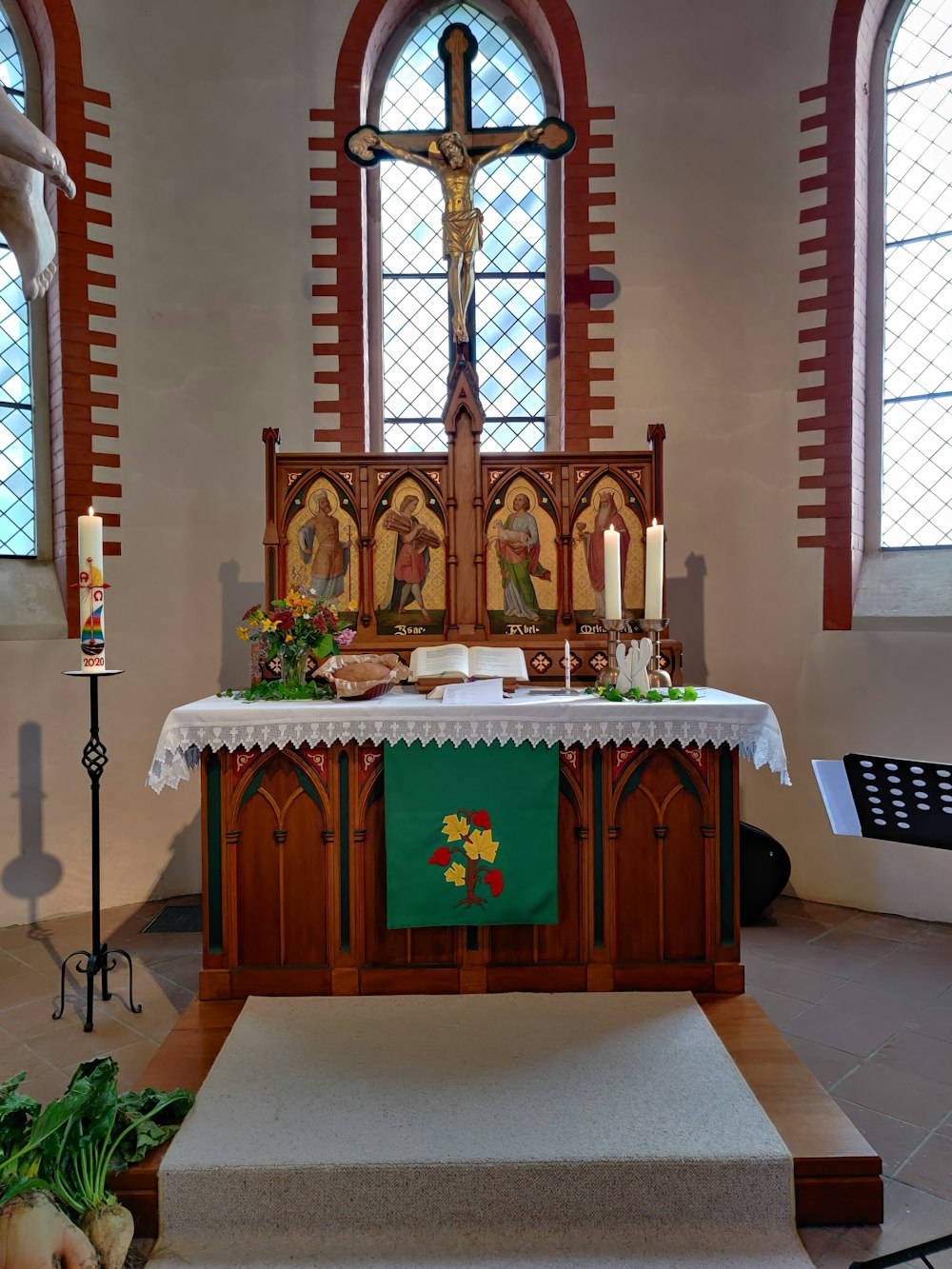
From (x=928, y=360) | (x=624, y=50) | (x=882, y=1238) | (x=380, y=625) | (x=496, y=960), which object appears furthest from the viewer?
(x=624, y=50)

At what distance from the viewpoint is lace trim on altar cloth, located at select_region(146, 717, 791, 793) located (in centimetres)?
341

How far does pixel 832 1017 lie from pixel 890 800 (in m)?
1.96

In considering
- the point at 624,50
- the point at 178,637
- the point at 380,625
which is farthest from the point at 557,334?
the point at 178,637

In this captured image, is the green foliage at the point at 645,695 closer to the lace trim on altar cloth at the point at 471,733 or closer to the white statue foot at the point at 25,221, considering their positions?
the lace trim on altar cloth at the point at 471,733

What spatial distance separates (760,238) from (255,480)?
3.53 m

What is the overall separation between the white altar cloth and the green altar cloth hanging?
0.10m

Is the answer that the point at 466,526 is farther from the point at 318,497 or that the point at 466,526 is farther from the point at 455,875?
the point at 455,875

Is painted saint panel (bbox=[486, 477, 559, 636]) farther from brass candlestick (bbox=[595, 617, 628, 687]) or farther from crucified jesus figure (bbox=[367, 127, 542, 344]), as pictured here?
crucified jesus figure (bbox=[367, 127, 542, 344])

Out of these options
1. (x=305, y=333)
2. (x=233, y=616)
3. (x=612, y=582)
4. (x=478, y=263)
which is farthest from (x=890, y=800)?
(x=478, y=263)

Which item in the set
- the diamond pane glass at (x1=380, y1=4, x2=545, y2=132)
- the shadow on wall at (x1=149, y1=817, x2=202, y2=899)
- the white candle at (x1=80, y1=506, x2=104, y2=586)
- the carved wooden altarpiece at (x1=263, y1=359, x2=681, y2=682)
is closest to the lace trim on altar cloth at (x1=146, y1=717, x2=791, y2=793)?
the white candle at (x1=80, y1=506, x2=104, y2=586)

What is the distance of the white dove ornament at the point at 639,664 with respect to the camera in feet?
12.4

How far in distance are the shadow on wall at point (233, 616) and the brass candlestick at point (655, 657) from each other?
2.74m

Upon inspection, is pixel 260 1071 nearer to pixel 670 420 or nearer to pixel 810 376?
pixel 670 420

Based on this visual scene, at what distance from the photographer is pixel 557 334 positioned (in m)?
6.04
